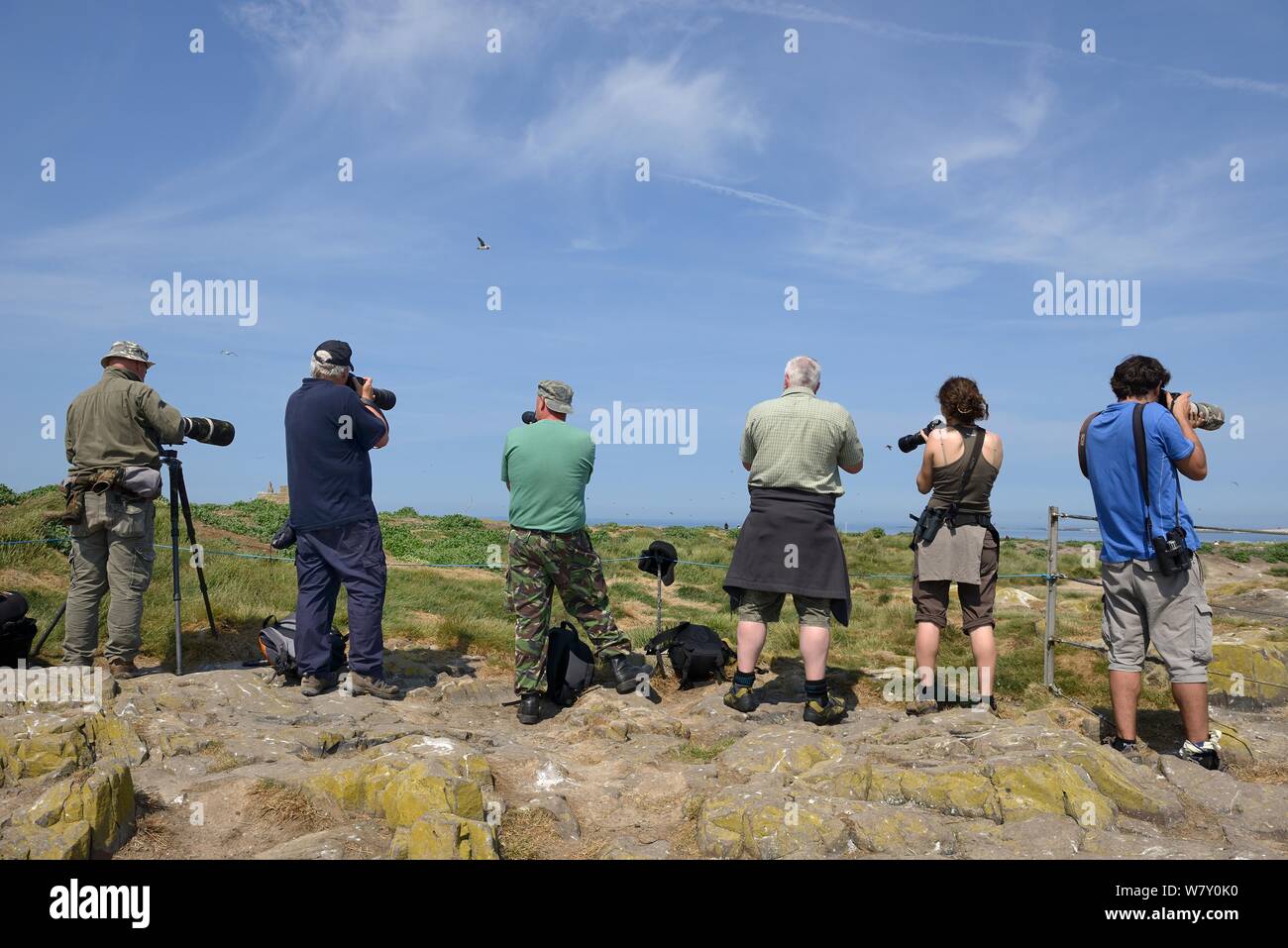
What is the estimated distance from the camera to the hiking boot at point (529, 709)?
6.34 meters

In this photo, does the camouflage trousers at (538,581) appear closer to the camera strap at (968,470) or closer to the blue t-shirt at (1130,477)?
the camera strap at (968,470)

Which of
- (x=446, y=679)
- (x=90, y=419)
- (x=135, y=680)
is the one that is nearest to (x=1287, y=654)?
(x=446, y=679)

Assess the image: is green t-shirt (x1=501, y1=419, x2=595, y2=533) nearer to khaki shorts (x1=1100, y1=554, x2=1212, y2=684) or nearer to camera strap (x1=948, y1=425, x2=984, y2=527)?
camera strap (x1=948, y1=425, x2=984, y2=527)

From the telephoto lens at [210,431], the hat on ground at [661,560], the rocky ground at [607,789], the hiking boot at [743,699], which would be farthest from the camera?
the hat on ground at [661,560]

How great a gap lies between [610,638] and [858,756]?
234 centimetres

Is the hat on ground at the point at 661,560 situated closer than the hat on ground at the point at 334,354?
No

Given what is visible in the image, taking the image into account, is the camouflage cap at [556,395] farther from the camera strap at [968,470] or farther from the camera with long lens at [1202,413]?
the camera with long lens at [1202,413]

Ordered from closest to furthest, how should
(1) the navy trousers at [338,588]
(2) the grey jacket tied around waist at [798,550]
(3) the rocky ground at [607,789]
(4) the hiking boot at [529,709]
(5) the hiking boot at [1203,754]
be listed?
(3) the rocky ground at [607,789] → (5) the hiking boot at [1203,754] → (2) the grey jacket tied around waist at [798,550] → (4) the hiking boot at [529,709] → (1) the navy trousers at [338,588]

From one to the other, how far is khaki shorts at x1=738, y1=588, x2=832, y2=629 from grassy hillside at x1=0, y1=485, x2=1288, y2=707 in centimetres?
152

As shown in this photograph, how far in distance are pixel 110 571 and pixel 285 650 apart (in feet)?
4.32

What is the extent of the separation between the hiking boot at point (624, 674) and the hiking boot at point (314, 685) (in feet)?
6.80

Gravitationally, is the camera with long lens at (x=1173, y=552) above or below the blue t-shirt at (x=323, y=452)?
below

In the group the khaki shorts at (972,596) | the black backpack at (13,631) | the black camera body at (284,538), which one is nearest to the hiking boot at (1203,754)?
the khaki shorts at (972,596)

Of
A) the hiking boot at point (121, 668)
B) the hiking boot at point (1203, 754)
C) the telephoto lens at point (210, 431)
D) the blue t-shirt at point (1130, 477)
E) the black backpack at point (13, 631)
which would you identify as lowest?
the hiking boot at point (1203, 754)
